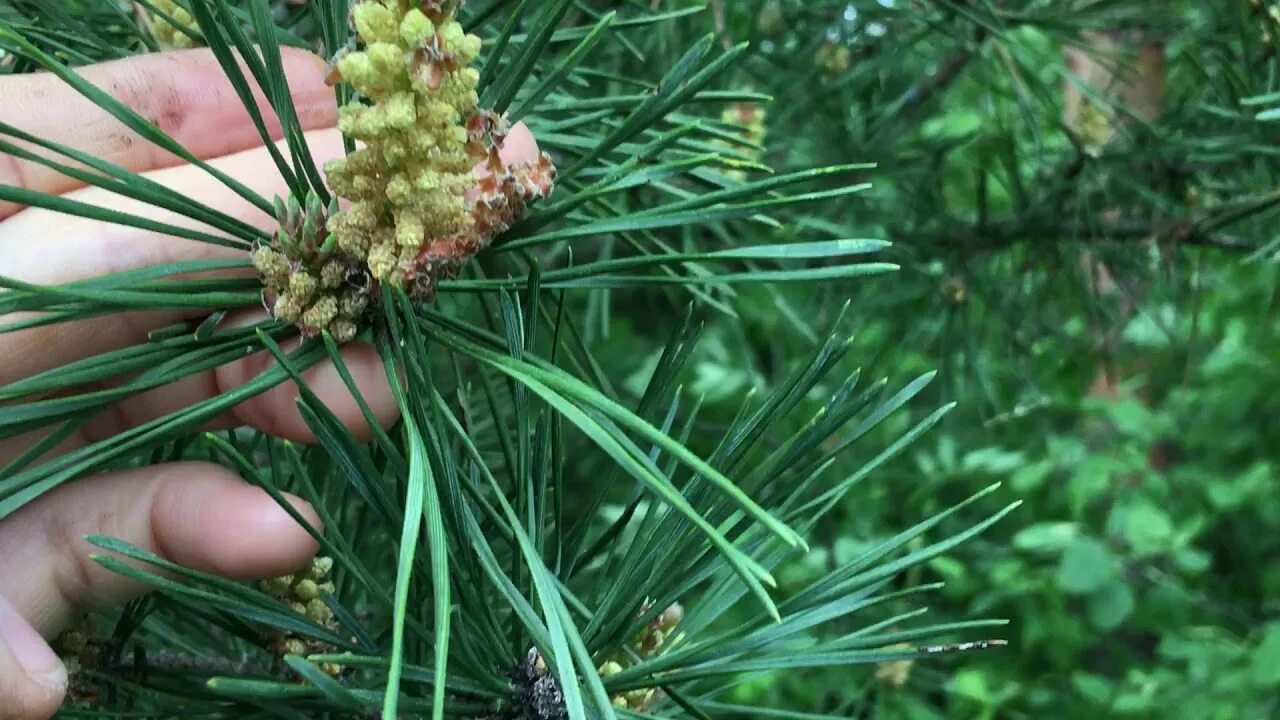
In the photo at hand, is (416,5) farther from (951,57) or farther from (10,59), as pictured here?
(951,57)

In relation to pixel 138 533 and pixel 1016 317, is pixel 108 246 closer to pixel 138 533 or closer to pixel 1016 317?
pixel 138 533

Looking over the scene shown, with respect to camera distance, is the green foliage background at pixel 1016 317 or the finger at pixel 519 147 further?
the green foliage background at pixel 1016 317

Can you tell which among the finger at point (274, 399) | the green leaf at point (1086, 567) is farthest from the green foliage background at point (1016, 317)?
the finger at point (274, 399)

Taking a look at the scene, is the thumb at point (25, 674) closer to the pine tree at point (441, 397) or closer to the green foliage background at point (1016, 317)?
the pine tree at point (441, 397)

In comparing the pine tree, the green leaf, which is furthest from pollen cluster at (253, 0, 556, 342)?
the green leaf

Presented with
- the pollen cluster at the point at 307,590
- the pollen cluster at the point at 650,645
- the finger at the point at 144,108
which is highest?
the finger at the point at 144,108

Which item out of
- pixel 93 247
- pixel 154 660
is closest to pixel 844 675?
pixel 154 660

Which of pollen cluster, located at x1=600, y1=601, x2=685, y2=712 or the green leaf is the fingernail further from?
the green leaf
